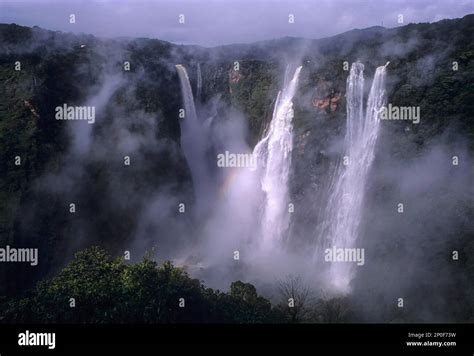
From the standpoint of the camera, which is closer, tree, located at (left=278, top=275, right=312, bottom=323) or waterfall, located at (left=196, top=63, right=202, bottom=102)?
tree, located at (left=278, top=275, right=312, bottom=323)

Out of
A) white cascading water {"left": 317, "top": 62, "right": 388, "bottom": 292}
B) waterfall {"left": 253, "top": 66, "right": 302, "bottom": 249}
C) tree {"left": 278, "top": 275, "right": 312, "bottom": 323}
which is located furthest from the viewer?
waterfall {"left": 253, "top": 66, "right": 302, "bottom": 249}

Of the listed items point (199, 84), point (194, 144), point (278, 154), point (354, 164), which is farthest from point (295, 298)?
point (199, 84)

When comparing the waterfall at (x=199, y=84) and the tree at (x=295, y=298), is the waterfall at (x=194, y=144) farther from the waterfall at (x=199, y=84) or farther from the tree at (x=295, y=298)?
the tree at (x=295, y=298)

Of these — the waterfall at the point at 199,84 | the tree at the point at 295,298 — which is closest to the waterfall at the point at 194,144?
the waterfall at the point at 199,84

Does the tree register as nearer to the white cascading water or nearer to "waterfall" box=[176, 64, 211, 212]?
the white cascading water

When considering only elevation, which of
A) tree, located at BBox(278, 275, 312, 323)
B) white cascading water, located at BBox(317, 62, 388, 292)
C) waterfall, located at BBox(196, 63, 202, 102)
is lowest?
tree, located at BBox(278, 275, 312, 323)

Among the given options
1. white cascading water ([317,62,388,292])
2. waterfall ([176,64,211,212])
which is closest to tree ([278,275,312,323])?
white cascading water ([317,62,388,292])
